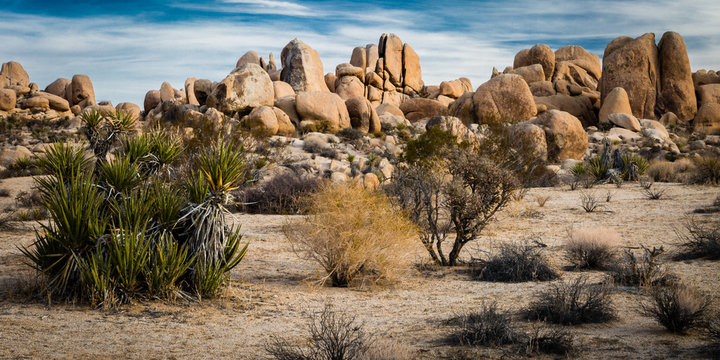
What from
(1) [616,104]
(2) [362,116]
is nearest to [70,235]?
(2) [362,116]

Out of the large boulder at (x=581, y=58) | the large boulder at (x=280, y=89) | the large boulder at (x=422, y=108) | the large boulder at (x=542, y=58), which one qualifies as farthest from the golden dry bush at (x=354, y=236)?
the large boulder at (x=581, y=58)

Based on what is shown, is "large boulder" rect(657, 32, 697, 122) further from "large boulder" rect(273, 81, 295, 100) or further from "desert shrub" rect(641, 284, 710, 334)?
"desert shrub" rect(641, 284, 710, 334)

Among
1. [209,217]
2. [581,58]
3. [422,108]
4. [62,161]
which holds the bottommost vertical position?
[209,217]

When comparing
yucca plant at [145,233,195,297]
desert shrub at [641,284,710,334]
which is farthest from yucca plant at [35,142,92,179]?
desert shrub at [641,284,710,334]

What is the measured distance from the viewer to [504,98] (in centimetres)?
3703

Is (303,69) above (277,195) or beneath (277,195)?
above

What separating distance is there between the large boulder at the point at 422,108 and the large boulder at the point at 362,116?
13.2 metres

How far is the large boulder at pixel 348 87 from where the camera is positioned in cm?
5569

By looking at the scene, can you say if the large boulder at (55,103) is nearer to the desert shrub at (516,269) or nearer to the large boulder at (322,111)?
the large boulder at (322,111)

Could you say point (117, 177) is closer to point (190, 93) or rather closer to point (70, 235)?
point (70, 235)

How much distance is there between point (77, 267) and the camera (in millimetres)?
6094

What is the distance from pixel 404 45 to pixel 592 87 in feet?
79.1

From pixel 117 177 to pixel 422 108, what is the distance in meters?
47.2

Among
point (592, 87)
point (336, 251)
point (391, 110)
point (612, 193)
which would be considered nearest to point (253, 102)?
point (391, 110)
